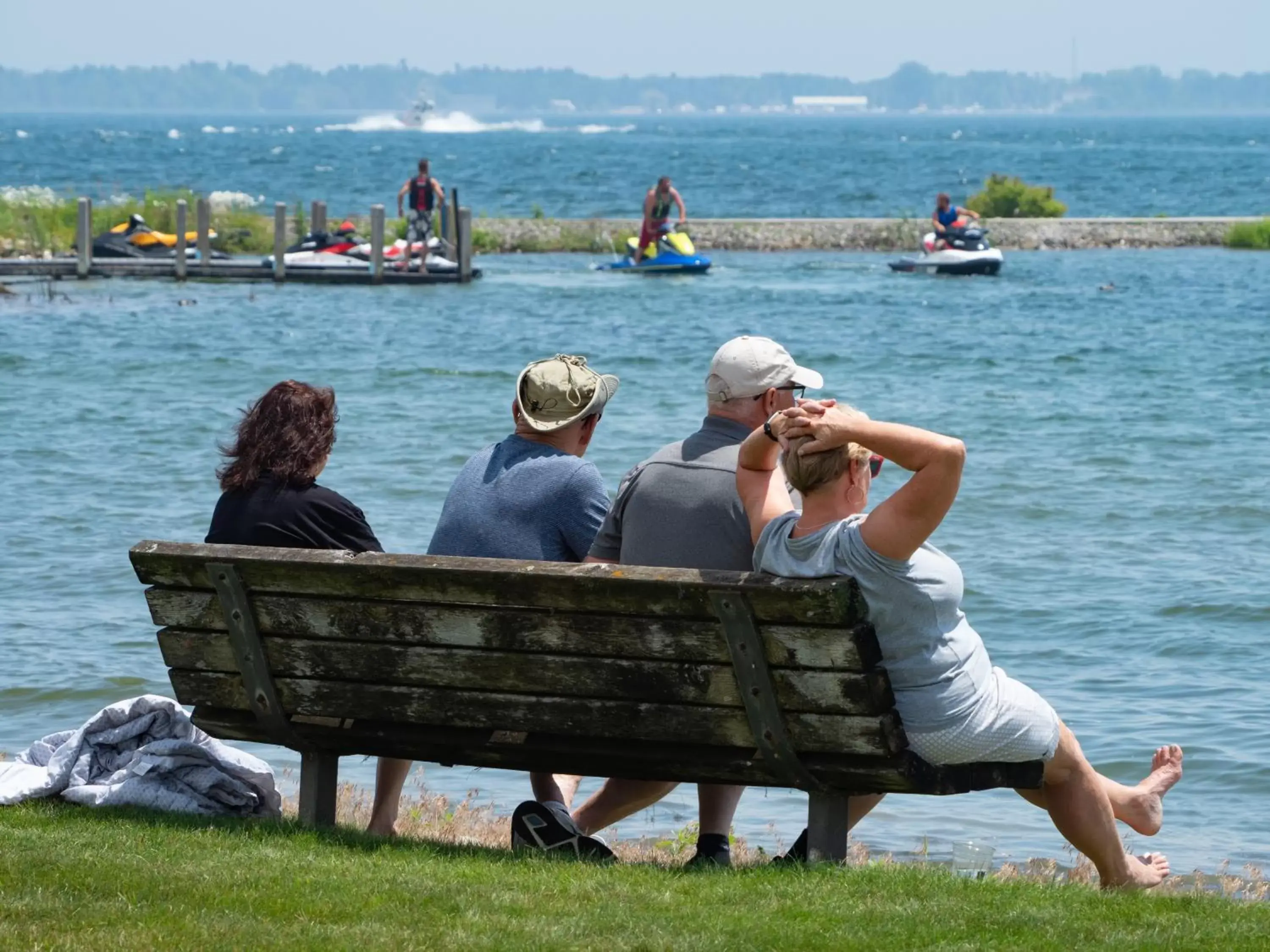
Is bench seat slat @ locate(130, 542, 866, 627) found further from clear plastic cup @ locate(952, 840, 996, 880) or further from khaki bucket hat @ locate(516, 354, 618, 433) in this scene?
clear plastic cup @ locate(952, 840, 996, 880)

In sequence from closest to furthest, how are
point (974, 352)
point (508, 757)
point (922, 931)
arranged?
point (922, 931) → point (508, 757) → point (974, 352)

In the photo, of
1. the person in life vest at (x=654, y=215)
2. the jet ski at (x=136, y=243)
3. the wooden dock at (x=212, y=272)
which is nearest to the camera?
the wooden dock at (x=212, y=272)

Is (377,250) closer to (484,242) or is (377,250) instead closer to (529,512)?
(484,242)

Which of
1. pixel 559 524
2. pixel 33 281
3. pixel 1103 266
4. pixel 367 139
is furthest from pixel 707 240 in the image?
pixel 367 139

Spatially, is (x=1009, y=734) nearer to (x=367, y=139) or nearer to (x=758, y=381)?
(x=758, y=381)

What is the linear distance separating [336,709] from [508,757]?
47cm

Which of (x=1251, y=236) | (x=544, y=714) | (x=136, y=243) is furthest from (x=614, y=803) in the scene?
(x=1251, y=236)

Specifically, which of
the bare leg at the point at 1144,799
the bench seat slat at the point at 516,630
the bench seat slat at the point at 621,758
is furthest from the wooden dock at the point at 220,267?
the bare leg at the point at 1144,799

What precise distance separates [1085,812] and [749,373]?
1.43 metres

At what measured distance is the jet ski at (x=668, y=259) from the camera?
3409 cm

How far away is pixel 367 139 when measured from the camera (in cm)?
19138

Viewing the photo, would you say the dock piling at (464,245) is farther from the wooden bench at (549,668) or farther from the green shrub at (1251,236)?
the wooden bench at (549,668)

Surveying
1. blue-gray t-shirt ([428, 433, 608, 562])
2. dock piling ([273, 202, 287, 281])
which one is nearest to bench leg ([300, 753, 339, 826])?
blue-gray t-shirt ([428, 433, 608, 562])

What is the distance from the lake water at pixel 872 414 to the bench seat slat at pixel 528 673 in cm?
228
